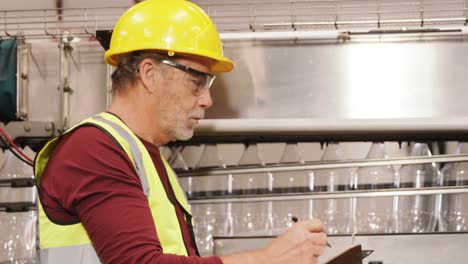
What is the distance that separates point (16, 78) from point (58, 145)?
90 cm

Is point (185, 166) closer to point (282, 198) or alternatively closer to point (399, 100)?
point (282, 198)

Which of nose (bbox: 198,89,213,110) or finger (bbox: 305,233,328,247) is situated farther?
nose (bbox: 198,89,213,110)

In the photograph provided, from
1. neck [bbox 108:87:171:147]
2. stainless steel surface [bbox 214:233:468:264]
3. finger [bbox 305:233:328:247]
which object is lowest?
stainless steel surface [bbox 214:233:468:264]

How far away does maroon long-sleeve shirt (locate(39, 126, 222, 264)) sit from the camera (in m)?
1.34

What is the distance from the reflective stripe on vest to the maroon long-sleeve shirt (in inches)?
1.0

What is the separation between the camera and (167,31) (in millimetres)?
1663

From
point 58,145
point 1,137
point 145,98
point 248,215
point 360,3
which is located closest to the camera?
point 58,145

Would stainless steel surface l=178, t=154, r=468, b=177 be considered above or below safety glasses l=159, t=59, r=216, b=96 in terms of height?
below

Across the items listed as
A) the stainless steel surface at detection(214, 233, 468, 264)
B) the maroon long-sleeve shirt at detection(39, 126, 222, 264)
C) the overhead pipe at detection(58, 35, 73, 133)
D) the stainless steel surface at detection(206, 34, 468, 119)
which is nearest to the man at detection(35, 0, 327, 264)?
the maroon long-sleeve shirt at detection(39, 126, 222, 264)

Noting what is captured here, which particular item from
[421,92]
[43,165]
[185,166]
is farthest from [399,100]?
[43,165]

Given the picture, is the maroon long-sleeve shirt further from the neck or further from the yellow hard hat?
the yellow hard hat

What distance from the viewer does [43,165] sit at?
1.55 m

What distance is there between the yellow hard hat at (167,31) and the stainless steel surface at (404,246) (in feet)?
1.78

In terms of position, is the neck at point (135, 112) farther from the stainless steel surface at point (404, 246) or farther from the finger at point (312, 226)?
the stainless steel surface at point (404, 246)
